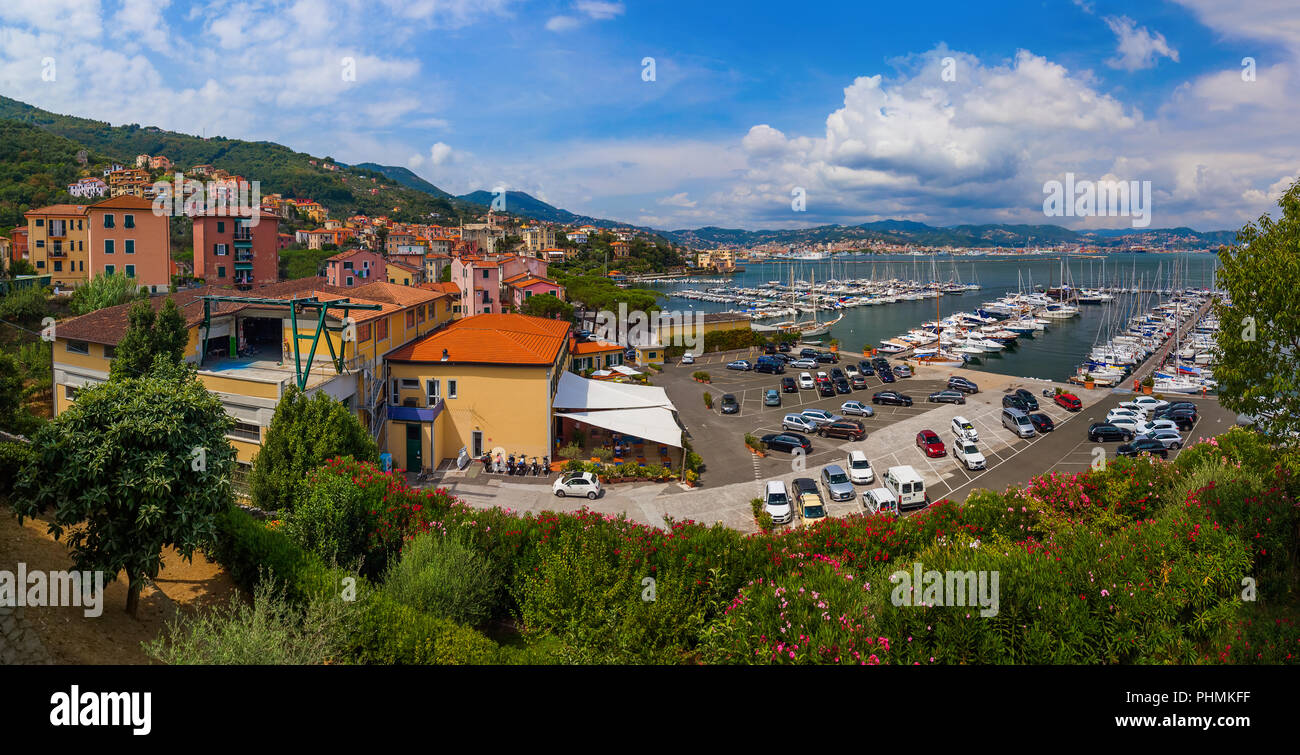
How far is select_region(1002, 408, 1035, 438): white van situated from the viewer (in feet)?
93.2

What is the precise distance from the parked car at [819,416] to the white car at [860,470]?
545 cm

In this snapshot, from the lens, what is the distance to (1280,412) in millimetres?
8523

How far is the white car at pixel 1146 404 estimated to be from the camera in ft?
104

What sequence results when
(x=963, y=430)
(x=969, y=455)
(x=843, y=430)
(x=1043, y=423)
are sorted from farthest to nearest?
(x=1043, y=423) < (x=843, y=430) < (x=963, y=430) < (x=969, y=455)

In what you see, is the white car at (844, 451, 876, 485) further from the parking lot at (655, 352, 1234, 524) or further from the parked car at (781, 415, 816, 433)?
the parked car at (781, 415, 816, 433)

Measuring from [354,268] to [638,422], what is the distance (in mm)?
31725

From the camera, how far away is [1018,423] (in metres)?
28.9

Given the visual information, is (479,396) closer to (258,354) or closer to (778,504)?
(258,354)

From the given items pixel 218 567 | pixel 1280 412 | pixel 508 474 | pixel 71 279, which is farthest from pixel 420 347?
pixel 71 279

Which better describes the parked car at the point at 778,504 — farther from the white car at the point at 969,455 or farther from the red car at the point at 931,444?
the red car at the point at 931,444

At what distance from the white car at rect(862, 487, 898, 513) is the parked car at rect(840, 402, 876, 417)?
11.7m

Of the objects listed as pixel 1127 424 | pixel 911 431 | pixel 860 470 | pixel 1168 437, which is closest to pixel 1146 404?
pixel 1127 424

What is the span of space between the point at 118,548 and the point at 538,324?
2352cm

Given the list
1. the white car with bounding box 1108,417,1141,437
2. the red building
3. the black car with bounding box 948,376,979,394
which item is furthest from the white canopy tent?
the red building
